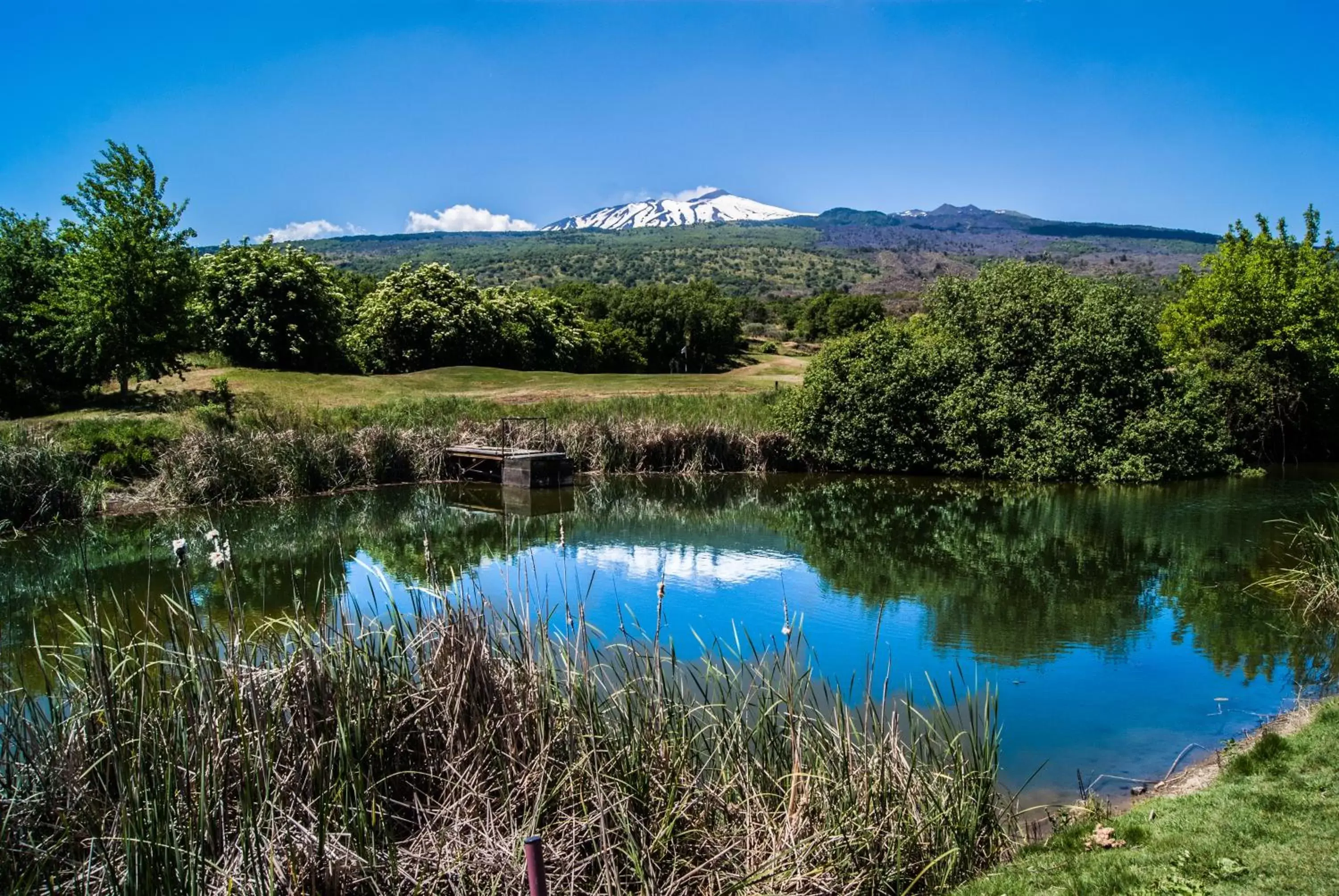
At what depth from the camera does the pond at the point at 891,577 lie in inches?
333

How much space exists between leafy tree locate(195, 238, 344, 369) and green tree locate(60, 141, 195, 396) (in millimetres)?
11059

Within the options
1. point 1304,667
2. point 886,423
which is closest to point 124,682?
point 1304,667

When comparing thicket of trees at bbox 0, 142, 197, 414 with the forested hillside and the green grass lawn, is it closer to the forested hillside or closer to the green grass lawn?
the green grass lawn

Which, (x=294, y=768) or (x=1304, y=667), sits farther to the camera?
(x=1304, y=667)

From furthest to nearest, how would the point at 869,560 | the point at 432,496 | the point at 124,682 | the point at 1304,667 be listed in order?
the point at 432,496 < the point at 869,560 < the point at 1304,667 < the point at 124,682

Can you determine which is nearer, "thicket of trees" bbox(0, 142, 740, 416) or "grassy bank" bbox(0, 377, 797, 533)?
"grassy bank" bbox(0, 377, 797, 533)

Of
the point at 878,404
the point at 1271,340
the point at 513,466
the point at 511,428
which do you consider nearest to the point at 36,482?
the point at 513,466

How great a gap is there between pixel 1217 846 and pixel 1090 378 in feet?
72.5

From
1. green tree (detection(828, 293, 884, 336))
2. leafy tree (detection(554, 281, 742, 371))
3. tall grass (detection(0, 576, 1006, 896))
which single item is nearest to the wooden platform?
tall grass (detection(0, 576, 1006, 896))

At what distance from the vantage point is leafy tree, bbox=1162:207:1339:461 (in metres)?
27.4

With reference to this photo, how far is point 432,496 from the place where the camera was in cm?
2248

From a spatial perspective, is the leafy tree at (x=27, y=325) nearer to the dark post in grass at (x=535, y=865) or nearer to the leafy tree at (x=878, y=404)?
the leafy tree at (x=878, y=404)

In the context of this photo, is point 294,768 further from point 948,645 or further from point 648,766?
point 948,645

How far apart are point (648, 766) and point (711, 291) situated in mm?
65292
